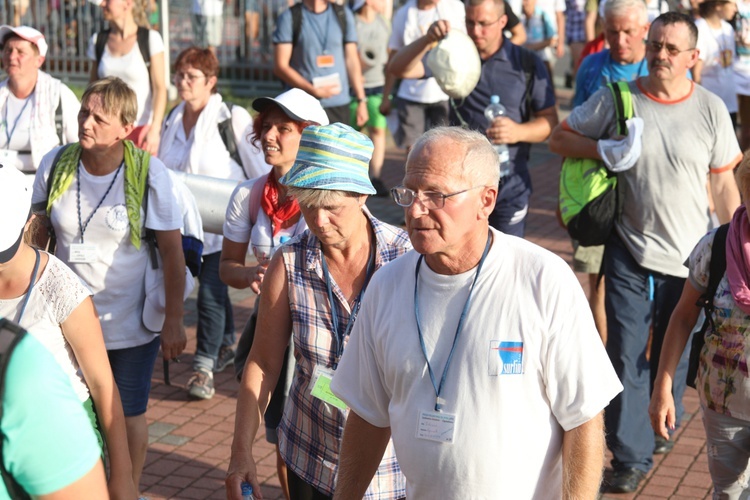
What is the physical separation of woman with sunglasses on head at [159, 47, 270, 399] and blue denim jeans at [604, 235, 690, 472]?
7.26ft

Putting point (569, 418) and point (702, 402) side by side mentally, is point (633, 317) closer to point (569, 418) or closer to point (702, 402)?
point (702, 402)

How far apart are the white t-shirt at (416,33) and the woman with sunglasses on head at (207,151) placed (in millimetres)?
3340

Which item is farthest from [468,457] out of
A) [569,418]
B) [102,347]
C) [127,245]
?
[127,245]

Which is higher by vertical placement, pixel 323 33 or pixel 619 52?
pixel 619 52

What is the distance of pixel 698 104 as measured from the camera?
5.39m

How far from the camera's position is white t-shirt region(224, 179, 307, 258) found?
15.4 ft

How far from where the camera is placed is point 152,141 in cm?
815

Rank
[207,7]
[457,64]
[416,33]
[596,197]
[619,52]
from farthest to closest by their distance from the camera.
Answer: [207,7] < [416,33] < [619,52] < [457,64] < [596,197]

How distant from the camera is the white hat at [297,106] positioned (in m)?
4.62

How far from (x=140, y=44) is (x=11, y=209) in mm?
5653

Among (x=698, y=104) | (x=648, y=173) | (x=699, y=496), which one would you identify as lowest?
(x=699, y=496)

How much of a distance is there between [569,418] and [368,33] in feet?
33.0

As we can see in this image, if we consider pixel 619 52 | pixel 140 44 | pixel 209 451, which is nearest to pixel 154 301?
pixel 209 451

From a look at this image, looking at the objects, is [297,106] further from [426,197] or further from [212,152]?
[212,152]
